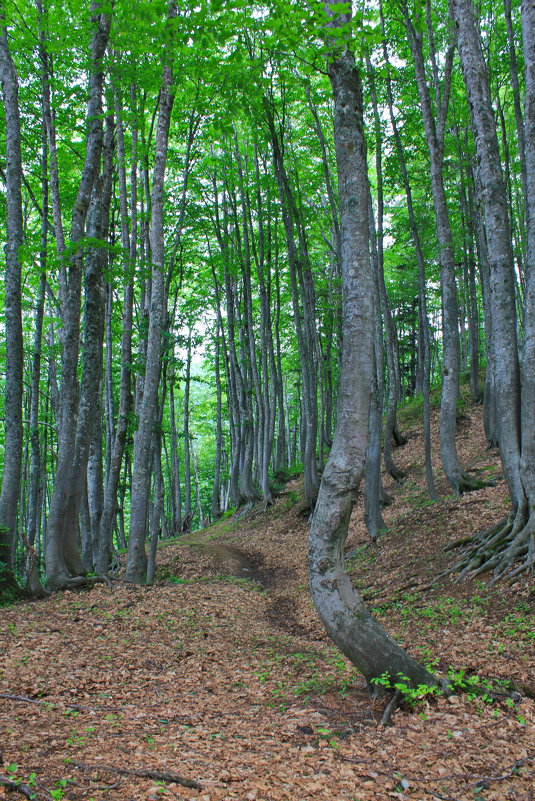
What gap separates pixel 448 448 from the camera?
11820 millimetres

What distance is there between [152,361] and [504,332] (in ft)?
20.1

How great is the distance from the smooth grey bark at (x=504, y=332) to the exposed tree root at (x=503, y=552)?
0.01m

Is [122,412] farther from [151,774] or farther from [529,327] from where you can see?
[151,774]

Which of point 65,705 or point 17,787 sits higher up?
point 17,787

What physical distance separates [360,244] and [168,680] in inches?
182

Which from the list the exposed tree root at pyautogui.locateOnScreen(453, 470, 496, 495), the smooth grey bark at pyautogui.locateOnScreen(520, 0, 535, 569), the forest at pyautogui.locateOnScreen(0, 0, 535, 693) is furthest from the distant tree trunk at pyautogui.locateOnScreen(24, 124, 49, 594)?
the exposed tree root at pyautogui.locateOnScreen(453, 470, 496, 495)

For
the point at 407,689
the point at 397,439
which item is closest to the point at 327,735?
the point at 407,689

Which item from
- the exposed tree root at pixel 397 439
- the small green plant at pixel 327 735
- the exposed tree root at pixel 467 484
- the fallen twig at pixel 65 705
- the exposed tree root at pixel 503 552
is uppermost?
the exposed tree root at pixel 397 439

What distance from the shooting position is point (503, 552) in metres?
7.17

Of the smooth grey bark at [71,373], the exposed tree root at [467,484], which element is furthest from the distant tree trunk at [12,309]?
the exposed tree root at [467,484]

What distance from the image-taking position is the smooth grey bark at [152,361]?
31.2 feet

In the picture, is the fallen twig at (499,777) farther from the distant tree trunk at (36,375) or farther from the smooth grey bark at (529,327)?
the distant tree trunk at (36,375)

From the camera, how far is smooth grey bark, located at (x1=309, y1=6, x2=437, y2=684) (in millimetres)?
4164

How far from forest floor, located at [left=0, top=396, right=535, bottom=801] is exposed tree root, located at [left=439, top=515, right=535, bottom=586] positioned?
12.0 inches
